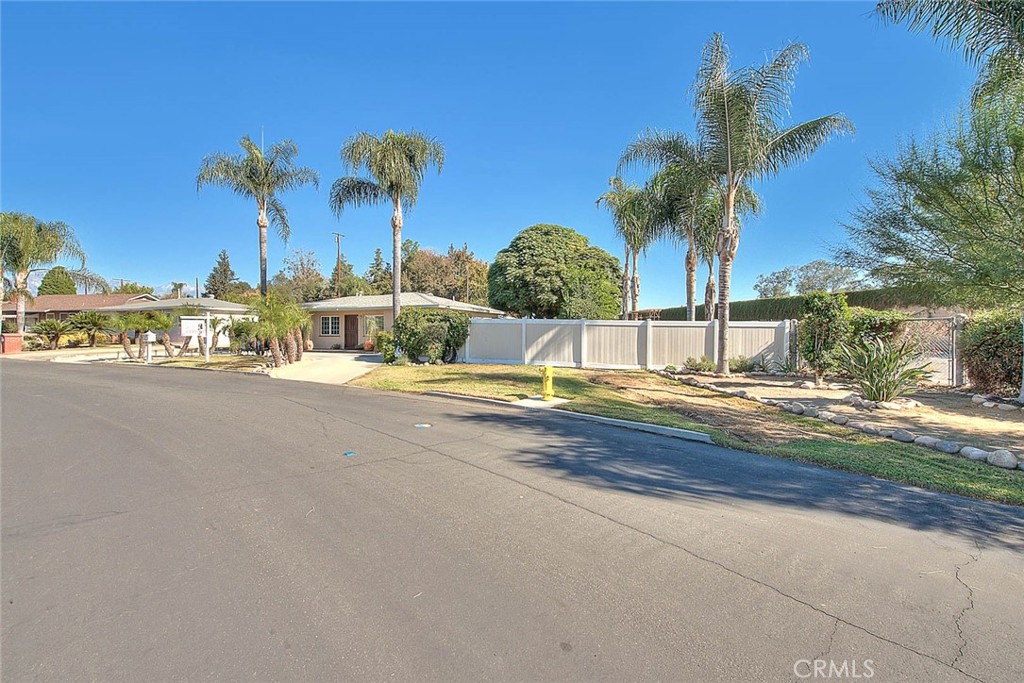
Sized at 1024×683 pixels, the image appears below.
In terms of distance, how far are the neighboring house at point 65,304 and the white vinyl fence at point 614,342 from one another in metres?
40.2

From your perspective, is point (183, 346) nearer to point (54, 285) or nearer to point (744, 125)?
point (744, 125)

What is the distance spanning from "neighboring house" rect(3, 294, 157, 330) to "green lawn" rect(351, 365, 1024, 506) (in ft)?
139

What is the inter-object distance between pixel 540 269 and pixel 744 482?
2041 cm

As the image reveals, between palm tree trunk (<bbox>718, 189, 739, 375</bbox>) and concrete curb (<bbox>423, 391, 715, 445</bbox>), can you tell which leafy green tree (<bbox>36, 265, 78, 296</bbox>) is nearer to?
concrete curb (<bbox>423, 391, 715, 445</bbox>)

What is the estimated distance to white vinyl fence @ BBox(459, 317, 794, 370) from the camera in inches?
631

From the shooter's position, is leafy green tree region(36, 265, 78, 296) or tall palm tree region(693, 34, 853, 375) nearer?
tall palm tree region(693, 34, 853, 375)

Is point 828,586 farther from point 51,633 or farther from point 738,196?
point 738,196

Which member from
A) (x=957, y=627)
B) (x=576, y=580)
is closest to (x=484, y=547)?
(x=576, y=580)

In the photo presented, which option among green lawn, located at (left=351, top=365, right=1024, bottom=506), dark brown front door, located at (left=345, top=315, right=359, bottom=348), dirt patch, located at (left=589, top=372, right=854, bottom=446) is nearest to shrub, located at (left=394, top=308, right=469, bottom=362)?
green lawn, located at (left=351, top=365, right=1024, bottom=506)

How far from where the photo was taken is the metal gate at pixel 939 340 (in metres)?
12.4

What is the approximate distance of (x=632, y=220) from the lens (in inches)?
855

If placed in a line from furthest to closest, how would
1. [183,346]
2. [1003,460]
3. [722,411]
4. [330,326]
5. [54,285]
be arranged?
[54,285]
[330,326]
[183,346]
[722,411]
[1003,460]

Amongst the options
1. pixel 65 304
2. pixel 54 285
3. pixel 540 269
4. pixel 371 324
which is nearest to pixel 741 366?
pixel 540 269

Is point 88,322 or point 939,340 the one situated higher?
point 88,322
